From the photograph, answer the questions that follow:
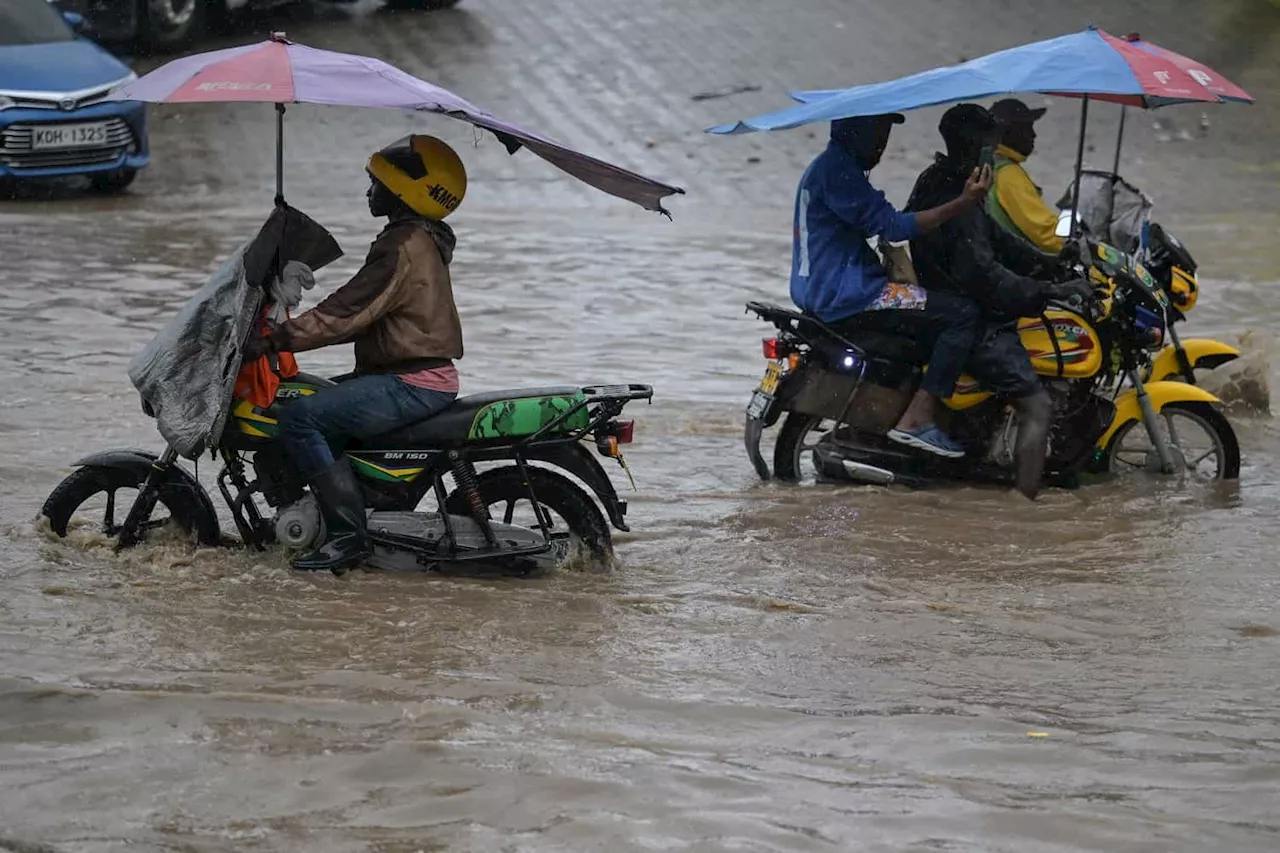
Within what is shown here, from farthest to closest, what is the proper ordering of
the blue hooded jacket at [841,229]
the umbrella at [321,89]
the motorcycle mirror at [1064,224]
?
the motorcycle mirror at [1064,224] < the blue hooded jacket at [841,229] < the umbrella at [321,89]

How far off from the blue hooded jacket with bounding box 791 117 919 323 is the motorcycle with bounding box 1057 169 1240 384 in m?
1.25

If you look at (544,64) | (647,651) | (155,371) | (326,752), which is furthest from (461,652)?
(544,64)

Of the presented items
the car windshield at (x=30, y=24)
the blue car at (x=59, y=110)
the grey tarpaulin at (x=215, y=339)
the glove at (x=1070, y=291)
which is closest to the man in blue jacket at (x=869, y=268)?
the glove at (x=1070, y=291)

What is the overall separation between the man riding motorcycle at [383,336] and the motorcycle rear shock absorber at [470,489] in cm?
20

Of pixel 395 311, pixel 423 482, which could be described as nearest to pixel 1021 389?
pixel 423 482

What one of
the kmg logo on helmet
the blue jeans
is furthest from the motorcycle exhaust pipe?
the kmg logo on helmet

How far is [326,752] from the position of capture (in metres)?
4.81

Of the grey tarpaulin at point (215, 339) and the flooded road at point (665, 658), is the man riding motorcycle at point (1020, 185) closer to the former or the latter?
the flooded road at point (665, 658)

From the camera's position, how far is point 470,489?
21.0ft

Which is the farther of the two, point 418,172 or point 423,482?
point 423,482

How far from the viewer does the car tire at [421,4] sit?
773 inches

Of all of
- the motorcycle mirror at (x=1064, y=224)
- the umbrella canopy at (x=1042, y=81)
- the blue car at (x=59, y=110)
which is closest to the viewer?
the umbrella canopy at (x=1042, y=81)

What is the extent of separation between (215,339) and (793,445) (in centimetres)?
291

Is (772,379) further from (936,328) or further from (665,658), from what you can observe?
(665,658)
